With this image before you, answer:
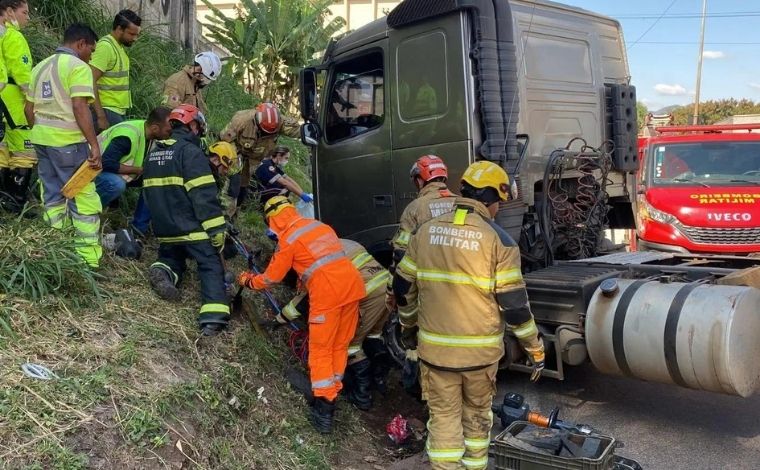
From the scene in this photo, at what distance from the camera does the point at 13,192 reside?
470cm

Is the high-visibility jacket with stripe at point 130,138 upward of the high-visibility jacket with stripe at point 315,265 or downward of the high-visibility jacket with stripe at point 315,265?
upward

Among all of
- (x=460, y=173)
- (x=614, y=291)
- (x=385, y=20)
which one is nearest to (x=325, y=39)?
(x=385, y=20)

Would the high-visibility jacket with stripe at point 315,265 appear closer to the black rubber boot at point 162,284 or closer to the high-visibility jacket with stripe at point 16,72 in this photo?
the black rubber boot at point 162,284

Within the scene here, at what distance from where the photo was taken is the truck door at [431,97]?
170 inches

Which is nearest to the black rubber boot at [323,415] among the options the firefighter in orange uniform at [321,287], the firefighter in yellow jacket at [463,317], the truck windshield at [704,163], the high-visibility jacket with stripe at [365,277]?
the firefighter in orange uniform at [321,287]

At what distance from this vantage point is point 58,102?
4.25 m

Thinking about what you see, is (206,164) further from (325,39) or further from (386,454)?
(325,39)

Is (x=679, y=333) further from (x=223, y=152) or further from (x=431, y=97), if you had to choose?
(x=223, y=152)

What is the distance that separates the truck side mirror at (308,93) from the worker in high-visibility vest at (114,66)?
1.39m

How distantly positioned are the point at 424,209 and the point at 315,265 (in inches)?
31.6

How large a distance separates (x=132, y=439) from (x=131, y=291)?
1455mm

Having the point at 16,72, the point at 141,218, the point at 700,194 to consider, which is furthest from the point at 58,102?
the point at 700,194

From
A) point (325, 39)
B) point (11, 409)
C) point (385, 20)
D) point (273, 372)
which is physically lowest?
point (273, 372)

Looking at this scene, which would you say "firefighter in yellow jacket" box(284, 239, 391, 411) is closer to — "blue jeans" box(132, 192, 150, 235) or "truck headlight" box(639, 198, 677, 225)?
"blue jeans" box(132, 192, 150, 235)
